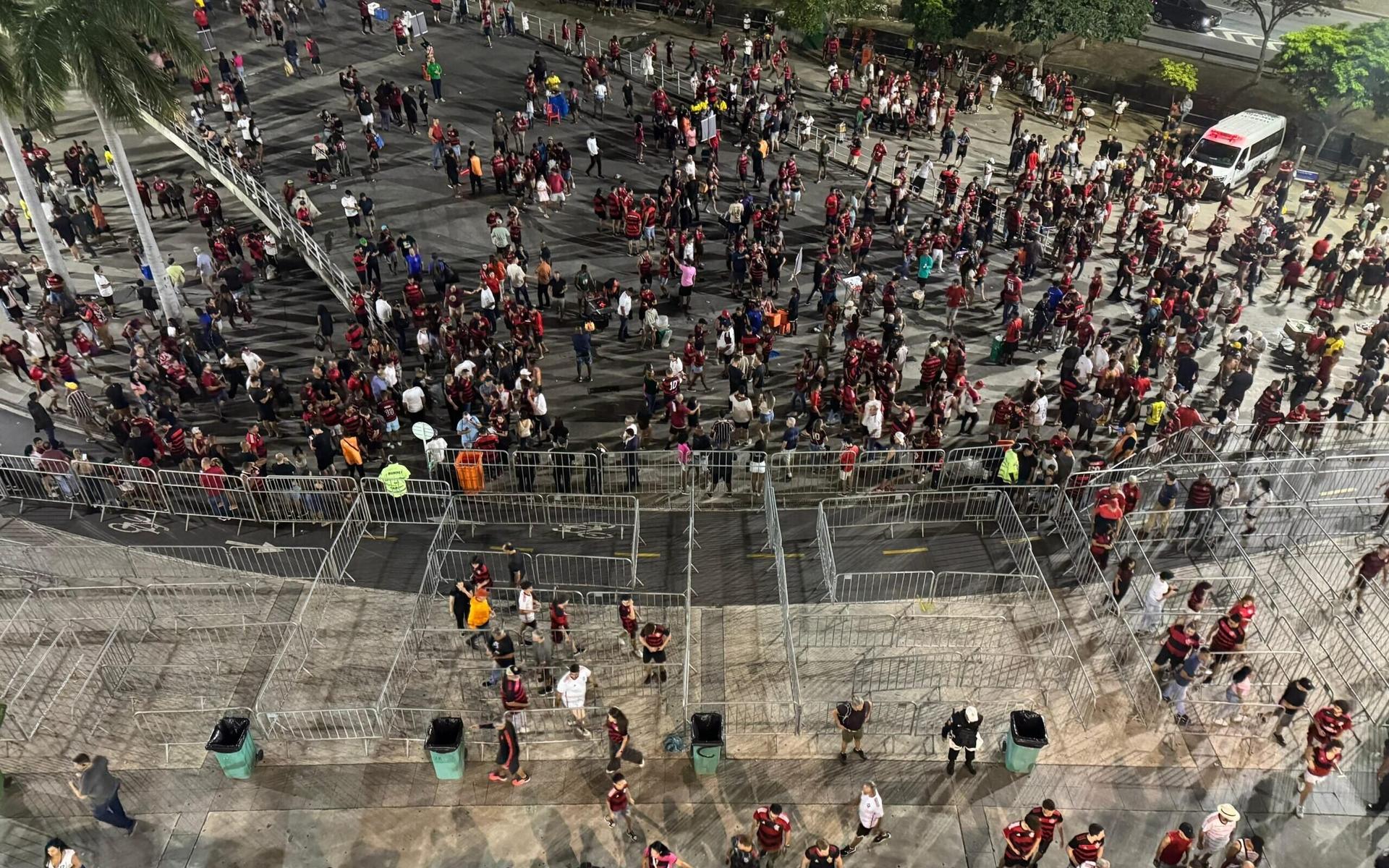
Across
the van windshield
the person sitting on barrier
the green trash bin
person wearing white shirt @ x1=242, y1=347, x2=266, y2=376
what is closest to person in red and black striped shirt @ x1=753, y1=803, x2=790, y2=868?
the person sitting on barrier

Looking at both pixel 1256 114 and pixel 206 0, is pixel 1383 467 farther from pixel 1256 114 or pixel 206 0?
pixel 206 0

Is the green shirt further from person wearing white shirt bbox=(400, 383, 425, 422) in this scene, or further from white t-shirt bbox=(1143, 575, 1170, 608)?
white t-shirt bbox=(1143, 575, 1170, 608)

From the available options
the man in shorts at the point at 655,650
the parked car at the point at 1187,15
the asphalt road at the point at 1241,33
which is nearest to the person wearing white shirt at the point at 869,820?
the man in shorts at the point at 655,650

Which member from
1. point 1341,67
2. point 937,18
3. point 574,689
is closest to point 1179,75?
point 1341,67

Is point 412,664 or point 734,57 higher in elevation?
point 734,57

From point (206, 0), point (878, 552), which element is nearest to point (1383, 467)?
point (878, 552)
